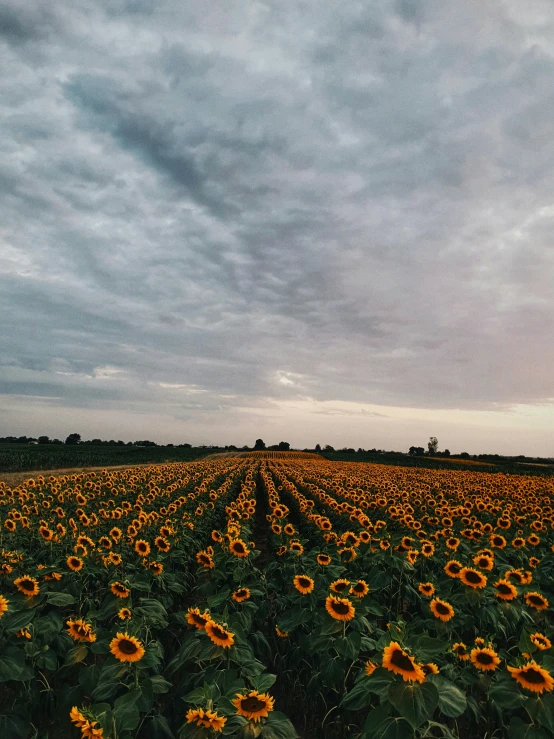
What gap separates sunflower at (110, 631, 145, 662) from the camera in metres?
3.68

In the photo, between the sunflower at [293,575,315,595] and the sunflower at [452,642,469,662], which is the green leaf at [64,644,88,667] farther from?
the sunflower at [452,642,469,662]

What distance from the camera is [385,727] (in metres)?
2.79

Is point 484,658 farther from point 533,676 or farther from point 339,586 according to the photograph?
point 339,586

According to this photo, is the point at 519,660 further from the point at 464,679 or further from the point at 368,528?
the point at 368,528

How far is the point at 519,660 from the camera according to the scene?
3.44 m

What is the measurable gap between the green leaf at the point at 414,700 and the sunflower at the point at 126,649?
2148 millimetres

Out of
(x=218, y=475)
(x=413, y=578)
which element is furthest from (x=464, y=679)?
(x=218, y=475)

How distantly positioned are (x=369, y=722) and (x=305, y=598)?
2376 mm

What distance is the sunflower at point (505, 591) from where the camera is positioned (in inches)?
203

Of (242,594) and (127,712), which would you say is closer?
(127,712)

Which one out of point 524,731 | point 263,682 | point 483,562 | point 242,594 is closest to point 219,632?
point 263,682

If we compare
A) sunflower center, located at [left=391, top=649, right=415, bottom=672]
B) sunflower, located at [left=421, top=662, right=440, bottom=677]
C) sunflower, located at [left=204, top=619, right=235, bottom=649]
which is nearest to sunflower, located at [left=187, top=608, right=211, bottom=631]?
sunflower, located at [left=204, top=619, right=235, bottom=649]

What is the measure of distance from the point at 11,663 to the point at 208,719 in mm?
1884

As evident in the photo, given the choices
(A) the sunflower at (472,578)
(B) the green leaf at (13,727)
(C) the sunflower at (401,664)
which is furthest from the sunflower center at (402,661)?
(B) the green leaf at (13,727)
